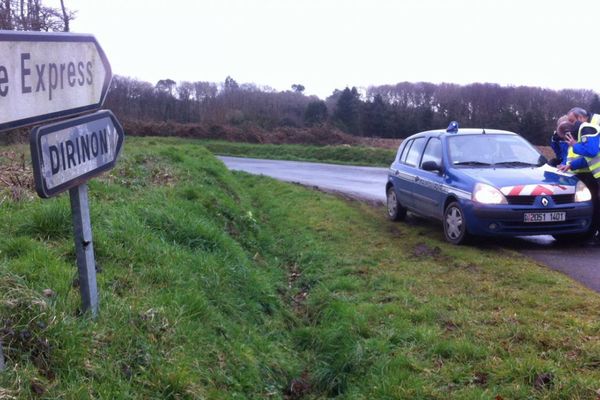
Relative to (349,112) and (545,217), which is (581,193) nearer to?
(545,217)

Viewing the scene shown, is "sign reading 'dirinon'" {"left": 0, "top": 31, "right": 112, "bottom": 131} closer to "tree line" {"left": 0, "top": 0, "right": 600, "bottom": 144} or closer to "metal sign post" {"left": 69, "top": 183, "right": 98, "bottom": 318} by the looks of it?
"metal sign post" {"left": 69, "top": 183, "right": 98, "bottom": 318}

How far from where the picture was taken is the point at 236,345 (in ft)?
16.2

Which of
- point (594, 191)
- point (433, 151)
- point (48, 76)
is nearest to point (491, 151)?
point (433, 151)

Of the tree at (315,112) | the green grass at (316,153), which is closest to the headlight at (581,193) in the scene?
the green grass at (316,153)

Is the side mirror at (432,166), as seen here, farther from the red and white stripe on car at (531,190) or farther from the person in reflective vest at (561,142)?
the person in reflective vest at (561,142)

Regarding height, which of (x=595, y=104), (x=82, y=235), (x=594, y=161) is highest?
(x=595, y=104)

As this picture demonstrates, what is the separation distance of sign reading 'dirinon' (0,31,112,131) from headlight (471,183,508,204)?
568cm

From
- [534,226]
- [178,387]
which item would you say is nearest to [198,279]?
[178,387]

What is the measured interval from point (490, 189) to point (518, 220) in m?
0.54

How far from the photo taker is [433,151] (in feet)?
33.0

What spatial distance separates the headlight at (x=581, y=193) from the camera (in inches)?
332

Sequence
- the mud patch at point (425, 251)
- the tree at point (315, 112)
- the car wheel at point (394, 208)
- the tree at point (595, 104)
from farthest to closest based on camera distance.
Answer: the tree at point (315, 112) < the tree at point (595, 104) < the car wheel at point (394, 208) < the mud patch at point (425, 251)

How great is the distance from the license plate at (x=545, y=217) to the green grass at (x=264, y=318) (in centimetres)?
58

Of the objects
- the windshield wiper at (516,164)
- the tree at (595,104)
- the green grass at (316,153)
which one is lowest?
the green grass at (316,153)
